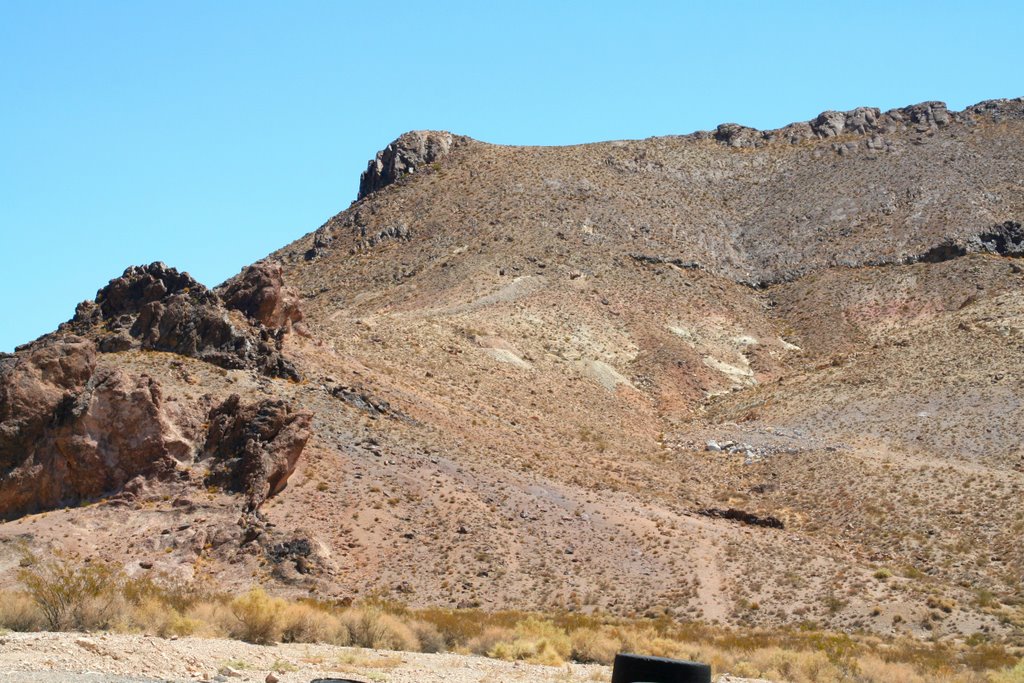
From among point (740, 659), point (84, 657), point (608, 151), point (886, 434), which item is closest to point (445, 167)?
point (608, 151)

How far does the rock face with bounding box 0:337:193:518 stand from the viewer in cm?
3725

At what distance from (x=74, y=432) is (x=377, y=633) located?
15.7 metres

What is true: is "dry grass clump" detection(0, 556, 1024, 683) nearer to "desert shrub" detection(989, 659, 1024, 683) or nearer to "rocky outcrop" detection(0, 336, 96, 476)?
"desert shrub" detection(989, 659, 1024, 683)

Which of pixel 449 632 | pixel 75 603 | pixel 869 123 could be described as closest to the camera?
pixel 75 603

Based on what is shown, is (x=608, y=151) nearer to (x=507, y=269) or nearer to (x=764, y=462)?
(x=507, y=269)

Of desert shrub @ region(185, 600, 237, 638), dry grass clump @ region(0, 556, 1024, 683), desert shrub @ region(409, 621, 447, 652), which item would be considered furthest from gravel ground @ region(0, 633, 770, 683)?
desert shrub @ region(409, 621, 447, 652)

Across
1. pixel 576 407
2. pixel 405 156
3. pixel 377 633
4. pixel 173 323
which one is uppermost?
pixel 405 156

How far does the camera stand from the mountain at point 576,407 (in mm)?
38125

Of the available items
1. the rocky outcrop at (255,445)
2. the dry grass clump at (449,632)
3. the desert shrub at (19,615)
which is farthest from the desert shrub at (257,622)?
the rocky outcrop at (255,445)

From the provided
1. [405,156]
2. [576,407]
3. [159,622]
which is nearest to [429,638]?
[159,622]

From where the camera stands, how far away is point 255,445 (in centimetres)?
3894

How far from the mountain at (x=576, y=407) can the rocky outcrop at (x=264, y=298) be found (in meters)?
0.15

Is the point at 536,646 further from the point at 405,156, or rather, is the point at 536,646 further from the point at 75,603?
the point at 405,156

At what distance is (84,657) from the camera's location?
63.4ft
